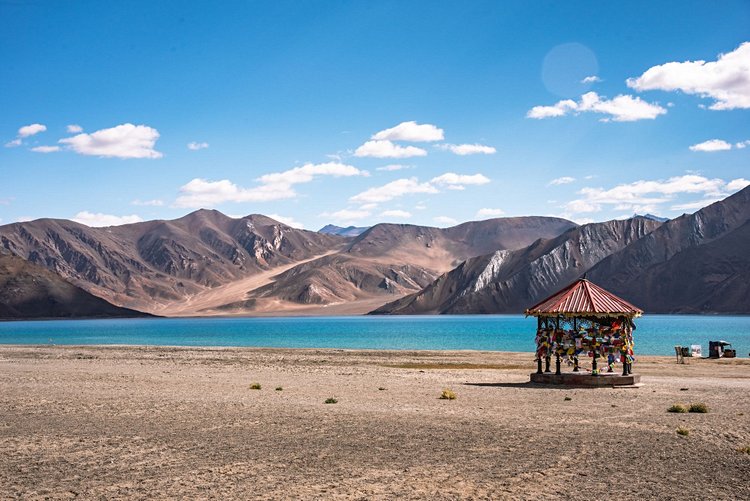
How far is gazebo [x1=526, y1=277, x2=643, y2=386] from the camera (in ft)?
91.9

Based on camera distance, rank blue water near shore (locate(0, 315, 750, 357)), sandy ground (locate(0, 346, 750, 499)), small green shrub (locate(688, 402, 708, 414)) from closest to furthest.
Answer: sandy ground (locate(0, 346, 750, 499)) < small green shrub (locate(688, 402, 708, 414)) < blue water near shore (locate(0, 315, 750, 357))

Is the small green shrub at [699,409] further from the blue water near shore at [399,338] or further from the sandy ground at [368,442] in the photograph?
the blue water near shore at [399,338]

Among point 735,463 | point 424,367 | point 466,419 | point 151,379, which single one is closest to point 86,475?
point 466,419

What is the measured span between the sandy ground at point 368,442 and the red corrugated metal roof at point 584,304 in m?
2.95

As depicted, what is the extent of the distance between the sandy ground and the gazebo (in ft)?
5.79

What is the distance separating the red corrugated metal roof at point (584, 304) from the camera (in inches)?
1103

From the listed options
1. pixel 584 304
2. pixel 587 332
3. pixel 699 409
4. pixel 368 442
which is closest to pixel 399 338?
pixel 587 332

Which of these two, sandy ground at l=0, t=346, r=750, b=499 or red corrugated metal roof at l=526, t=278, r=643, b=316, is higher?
red corrugated metal roof at l=526, t=278, r=643, b=316

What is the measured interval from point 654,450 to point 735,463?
1.54 m

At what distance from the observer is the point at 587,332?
28.9 meters

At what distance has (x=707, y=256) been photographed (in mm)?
197125

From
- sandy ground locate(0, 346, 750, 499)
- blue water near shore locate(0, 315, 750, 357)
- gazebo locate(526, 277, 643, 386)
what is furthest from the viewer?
blue water near shore locate(0, 315, 750, 357)

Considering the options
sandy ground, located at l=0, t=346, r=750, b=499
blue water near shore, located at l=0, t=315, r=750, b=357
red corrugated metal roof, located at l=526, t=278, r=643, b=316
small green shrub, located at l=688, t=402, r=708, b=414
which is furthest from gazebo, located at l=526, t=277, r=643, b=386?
blue water near shore, located at l=0, t=315, r=750, b=357

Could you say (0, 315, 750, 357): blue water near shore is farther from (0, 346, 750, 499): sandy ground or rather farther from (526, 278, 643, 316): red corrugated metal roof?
(0, 346, 750, 499): sandy ground
